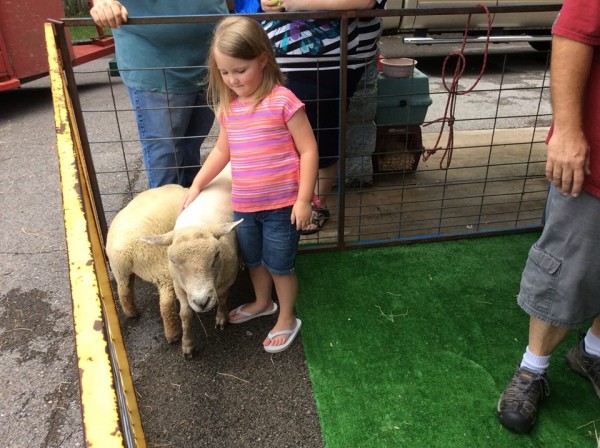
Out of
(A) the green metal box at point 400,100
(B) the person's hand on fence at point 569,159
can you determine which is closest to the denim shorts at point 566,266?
(B) the person's hand on fence at point 569,159

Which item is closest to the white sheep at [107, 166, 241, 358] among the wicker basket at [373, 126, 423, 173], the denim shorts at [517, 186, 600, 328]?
the denim shorts at [517, 186, 600, 328]

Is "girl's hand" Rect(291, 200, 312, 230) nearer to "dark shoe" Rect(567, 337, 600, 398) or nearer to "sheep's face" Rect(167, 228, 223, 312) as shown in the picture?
"sheep's face" Rect(167, 228, 223, 312)

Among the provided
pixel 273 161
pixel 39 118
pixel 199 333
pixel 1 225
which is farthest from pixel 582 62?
pixel 39 118

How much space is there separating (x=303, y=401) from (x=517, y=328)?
1.23 metres

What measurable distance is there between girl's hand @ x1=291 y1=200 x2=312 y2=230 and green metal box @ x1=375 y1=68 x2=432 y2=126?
2.12m

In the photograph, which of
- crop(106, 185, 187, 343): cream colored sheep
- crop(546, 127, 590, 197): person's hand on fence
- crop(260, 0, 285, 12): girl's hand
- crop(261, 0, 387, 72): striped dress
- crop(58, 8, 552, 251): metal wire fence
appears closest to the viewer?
crop(546, 127, 590, 197): person's hand on fence

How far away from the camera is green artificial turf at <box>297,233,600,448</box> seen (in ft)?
7.18

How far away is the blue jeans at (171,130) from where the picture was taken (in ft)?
9.89

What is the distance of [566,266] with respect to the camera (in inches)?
74.5

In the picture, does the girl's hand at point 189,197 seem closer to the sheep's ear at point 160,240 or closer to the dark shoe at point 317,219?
the sheep's ear at point 160,240

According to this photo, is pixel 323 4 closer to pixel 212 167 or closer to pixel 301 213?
pixel 212 167

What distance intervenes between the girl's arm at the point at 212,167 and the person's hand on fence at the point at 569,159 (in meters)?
1.43

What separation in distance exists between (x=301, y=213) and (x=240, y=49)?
2.36ft

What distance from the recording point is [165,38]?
2803 millimetres
